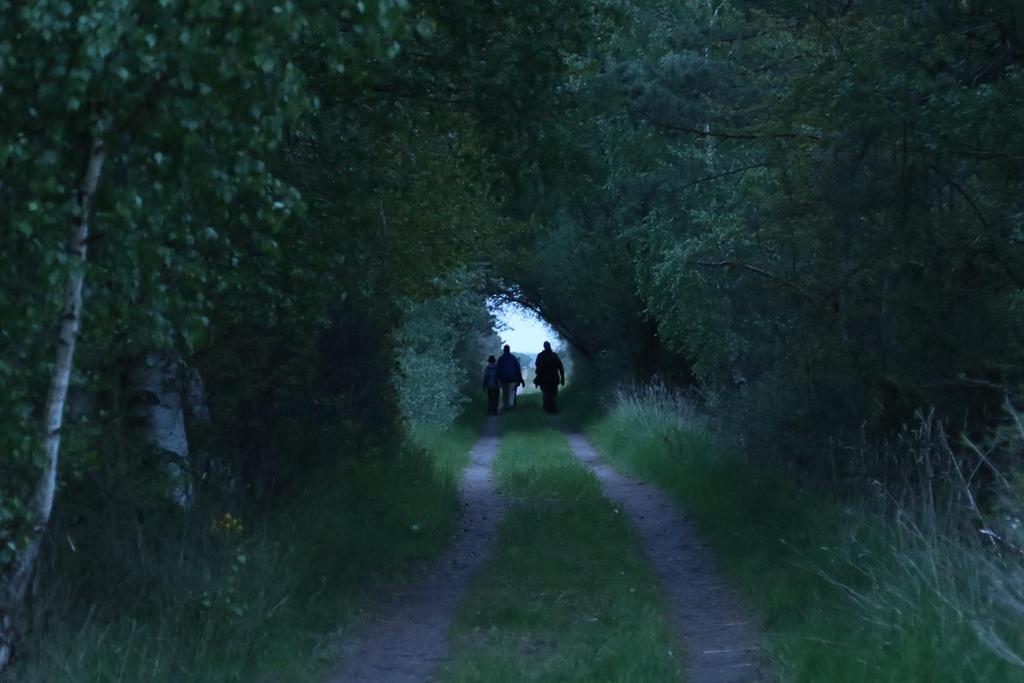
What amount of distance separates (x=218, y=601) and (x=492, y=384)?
104 feet

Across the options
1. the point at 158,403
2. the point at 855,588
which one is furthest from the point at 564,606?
the point at 158,403

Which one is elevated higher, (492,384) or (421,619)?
(492,384)

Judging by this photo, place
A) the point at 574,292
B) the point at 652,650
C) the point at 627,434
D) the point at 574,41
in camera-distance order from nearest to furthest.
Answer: the point at 652,650 → the point at 574,41 → the point at 627,434 → the point at 574,292

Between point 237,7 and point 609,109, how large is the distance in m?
8.58

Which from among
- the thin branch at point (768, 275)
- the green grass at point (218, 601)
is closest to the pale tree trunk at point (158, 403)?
the green grass at point (218, 601)

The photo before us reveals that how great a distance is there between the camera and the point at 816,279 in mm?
12297

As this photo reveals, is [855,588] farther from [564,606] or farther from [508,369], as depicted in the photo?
A: [508,369]

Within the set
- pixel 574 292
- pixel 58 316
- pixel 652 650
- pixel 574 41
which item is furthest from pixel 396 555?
pixel 574 292

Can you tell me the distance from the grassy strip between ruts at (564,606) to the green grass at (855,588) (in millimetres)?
809

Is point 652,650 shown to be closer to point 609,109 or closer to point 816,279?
point 816,279

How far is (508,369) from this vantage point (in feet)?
130

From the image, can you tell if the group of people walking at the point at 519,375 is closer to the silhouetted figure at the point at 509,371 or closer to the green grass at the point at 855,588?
the silhouetted figure at the point at 509,371

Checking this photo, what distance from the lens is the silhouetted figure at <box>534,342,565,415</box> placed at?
129 ft

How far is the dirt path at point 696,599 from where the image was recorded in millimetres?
8359
